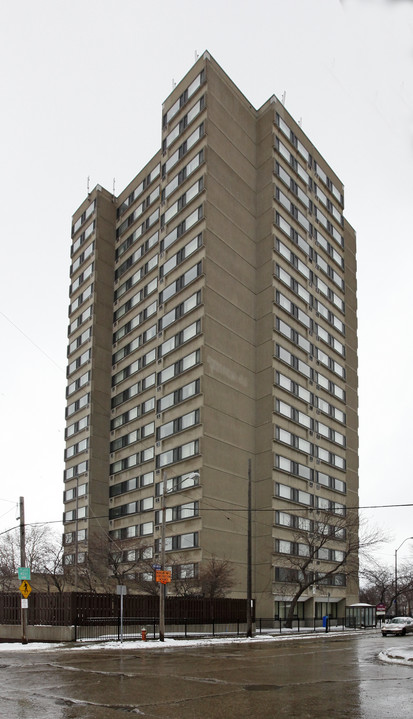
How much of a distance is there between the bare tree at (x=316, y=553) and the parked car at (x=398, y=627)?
374 inches

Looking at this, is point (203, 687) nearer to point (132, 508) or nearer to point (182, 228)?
point (132, 508)

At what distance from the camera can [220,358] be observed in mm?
68375

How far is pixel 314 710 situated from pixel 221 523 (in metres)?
52.2

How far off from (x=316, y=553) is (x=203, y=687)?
58.6 m

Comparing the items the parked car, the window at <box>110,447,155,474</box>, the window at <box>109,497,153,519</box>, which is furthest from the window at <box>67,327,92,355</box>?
the parked car

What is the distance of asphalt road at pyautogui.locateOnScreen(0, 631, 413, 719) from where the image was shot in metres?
12.9

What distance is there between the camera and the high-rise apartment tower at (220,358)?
66.8 m

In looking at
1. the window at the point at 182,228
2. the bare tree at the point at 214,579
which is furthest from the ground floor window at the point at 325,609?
the window at the point at 182,228

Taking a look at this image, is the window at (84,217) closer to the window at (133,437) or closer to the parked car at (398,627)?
the window at (133,437)

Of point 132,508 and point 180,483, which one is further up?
point 180,483

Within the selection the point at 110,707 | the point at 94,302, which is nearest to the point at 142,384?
the point at 94,302

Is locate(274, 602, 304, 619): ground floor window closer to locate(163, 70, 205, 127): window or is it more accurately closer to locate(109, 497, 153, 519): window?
locate(109, 497, 153, 519): window

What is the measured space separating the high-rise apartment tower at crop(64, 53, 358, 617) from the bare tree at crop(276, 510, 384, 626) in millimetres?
364

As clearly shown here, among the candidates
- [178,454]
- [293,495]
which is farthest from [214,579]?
[293,495]
